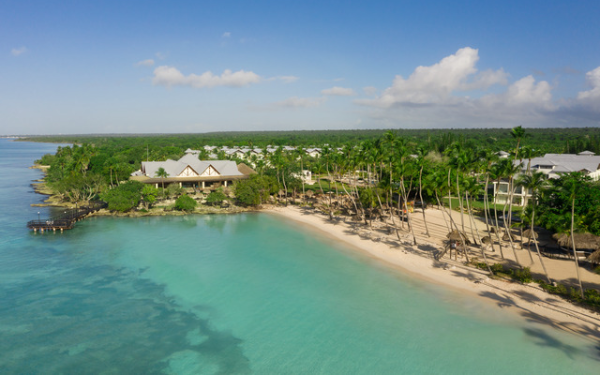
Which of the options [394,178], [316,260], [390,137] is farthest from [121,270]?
[394,178]

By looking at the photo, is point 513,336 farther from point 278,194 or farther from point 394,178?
point 278,194

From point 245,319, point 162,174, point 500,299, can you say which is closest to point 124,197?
point 162,174

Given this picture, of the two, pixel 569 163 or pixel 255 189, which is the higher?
pixel 569 163

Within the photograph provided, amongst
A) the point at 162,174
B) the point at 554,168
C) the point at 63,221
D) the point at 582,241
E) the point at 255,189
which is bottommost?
the point at 63,221

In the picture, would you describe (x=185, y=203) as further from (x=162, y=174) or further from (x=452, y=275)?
(x=452, y=275)

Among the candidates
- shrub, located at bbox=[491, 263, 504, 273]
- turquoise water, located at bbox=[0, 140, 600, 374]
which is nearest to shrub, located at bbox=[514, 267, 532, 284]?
shrub, located at bbox=[491, 263, 504, 273]
